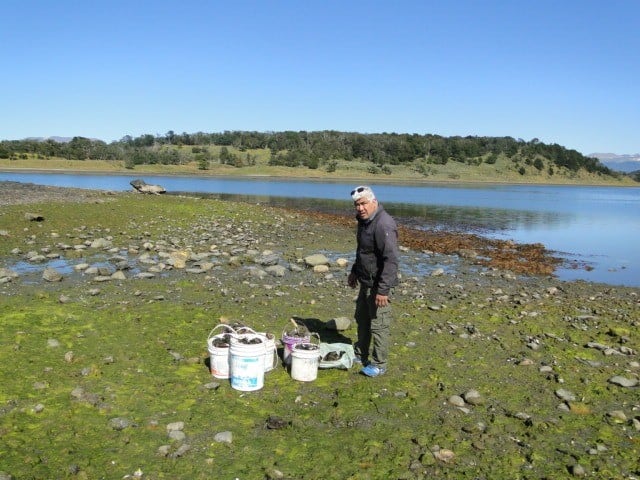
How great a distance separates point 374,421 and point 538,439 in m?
1.93

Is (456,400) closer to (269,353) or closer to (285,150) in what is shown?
(269,353)

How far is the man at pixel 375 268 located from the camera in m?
7.52

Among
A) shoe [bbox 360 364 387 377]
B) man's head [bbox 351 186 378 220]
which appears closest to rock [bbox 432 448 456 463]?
shoe [bbox 360 364 387 377]

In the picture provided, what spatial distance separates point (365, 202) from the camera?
7508 mm

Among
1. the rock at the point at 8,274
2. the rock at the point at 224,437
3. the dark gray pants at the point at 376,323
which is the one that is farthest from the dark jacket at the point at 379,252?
the rock at the point at 8,274

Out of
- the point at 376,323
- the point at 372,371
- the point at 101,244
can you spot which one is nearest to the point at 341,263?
the point at 101,244

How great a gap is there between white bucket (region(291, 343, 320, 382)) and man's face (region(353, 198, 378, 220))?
6.83 ft

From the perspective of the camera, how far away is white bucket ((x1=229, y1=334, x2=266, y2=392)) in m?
6.84

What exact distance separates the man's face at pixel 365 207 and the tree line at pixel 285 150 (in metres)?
126

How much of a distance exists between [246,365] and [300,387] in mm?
894

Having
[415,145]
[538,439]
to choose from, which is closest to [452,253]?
[538,439]

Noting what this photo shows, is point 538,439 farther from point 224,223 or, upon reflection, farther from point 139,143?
point 139,143

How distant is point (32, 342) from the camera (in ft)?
26.7

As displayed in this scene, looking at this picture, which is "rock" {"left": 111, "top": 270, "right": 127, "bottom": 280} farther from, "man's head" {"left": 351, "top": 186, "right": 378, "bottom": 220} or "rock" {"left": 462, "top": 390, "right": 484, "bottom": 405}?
"rock" {"left": 462, "top": 390, "right": 484, "bottom": 405}
